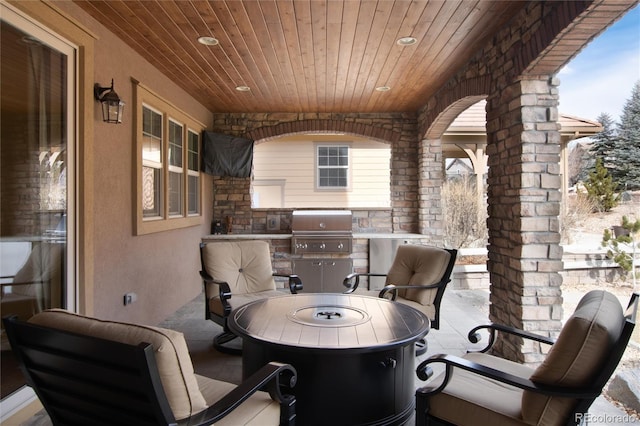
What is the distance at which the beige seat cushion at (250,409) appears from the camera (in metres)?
1.65

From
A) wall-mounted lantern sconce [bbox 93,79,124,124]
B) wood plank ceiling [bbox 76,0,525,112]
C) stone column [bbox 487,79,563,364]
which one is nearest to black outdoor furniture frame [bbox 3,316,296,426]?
wall-mounted lantern sconce [bbox 93,79,124,124]

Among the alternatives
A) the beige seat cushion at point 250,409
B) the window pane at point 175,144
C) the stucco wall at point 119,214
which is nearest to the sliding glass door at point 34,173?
the stucco wall at point 119,214

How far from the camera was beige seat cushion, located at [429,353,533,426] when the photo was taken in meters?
1.71

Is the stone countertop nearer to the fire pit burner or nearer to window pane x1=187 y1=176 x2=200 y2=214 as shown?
window pane x1=187 y1=176 x2=200 y2=214

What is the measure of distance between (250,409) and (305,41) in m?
3.18

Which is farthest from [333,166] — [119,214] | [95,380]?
[95,380]

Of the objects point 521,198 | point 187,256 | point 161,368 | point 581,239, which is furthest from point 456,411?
point 581,239

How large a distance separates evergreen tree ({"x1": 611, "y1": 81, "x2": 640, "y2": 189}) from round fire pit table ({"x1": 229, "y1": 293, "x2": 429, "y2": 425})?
7.60 m

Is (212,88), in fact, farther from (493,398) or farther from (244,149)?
(493,398)

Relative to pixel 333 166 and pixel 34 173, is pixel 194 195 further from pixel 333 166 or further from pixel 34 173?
pixel 333 166

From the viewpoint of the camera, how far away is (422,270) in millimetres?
3838

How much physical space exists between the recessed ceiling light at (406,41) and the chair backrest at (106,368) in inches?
130

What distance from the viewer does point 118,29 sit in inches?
138

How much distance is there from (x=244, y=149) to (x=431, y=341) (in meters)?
4.27
